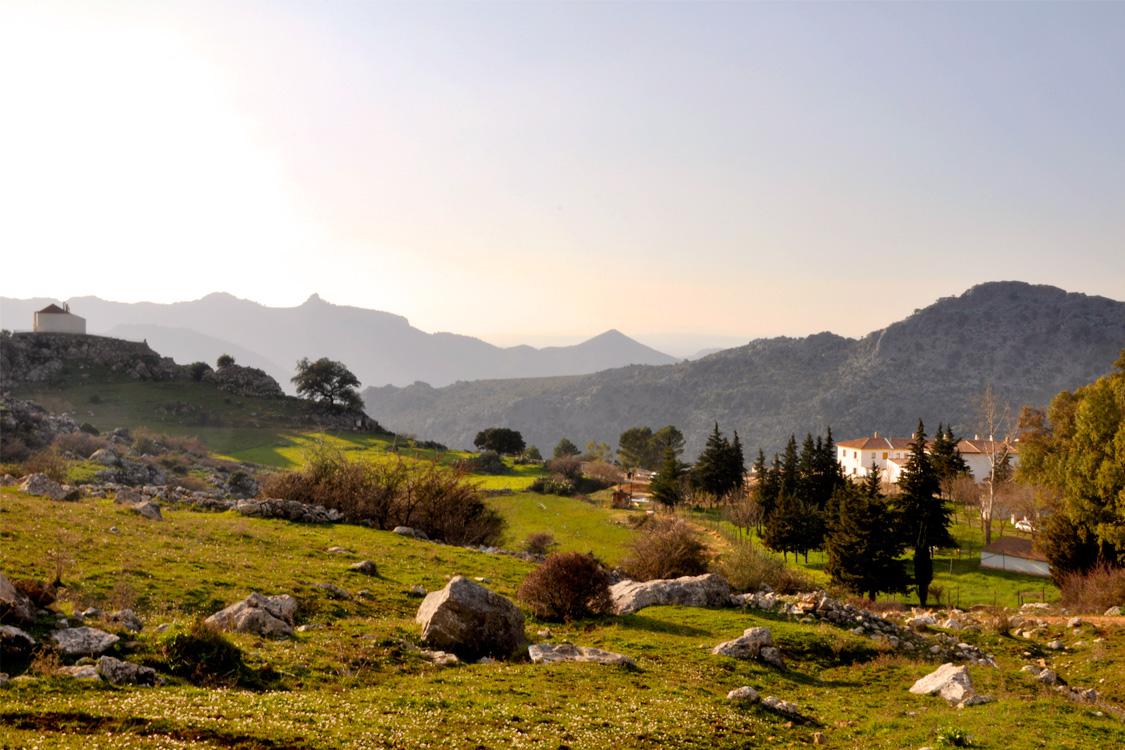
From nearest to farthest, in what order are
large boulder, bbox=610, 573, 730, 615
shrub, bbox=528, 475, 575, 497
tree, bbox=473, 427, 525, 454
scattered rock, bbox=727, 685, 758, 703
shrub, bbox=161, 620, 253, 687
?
shrub, bbox=161, 620, 253, 687
scattered rock, bbox=727, 685, 758, 703
large boulder, bbox=610, 573, 730, 615
shrub, bbox=528, 475, 575, 497
tree, bbox=473, 427, 525, 454

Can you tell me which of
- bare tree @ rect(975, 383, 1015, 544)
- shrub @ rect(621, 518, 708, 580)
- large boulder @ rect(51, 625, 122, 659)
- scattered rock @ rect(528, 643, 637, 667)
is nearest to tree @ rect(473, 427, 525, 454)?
bare tree @ rect(975, 383, 1015, 544)

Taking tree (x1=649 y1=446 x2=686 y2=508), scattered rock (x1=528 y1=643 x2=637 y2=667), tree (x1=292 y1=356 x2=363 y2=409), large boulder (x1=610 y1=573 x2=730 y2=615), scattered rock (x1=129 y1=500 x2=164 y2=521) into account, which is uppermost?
tree (x1=292 y1=356 x2=363 y2=409)

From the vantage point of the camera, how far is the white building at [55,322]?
407ft

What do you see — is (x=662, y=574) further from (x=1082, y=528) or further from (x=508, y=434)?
(x=508, y=434)

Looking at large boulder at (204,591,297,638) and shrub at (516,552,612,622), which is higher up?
large boulder at (204,591,297,638)

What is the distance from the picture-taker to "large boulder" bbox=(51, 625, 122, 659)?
516 inches

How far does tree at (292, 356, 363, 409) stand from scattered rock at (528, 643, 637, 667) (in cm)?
11831

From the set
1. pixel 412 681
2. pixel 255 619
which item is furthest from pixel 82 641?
pixel 412 681

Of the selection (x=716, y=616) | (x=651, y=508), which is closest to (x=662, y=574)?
(x=716, y=616)

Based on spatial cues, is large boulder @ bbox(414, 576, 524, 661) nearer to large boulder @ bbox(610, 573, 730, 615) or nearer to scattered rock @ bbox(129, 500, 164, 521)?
large boulder @ bbox(610, 573, 730, 615)

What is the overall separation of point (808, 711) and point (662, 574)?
66.2 feet

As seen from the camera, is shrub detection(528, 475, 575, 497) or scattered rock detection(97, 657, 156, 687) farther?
shrub detection(528, 475, 575, 497)

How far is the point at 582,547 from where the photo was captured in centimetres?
5966

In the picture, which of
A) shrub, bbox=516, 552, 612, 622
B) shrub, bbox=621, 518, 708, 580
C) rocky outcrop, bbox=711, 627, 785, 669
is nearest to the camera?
rocky outcrop, bbox=711, 627, 785, 669
